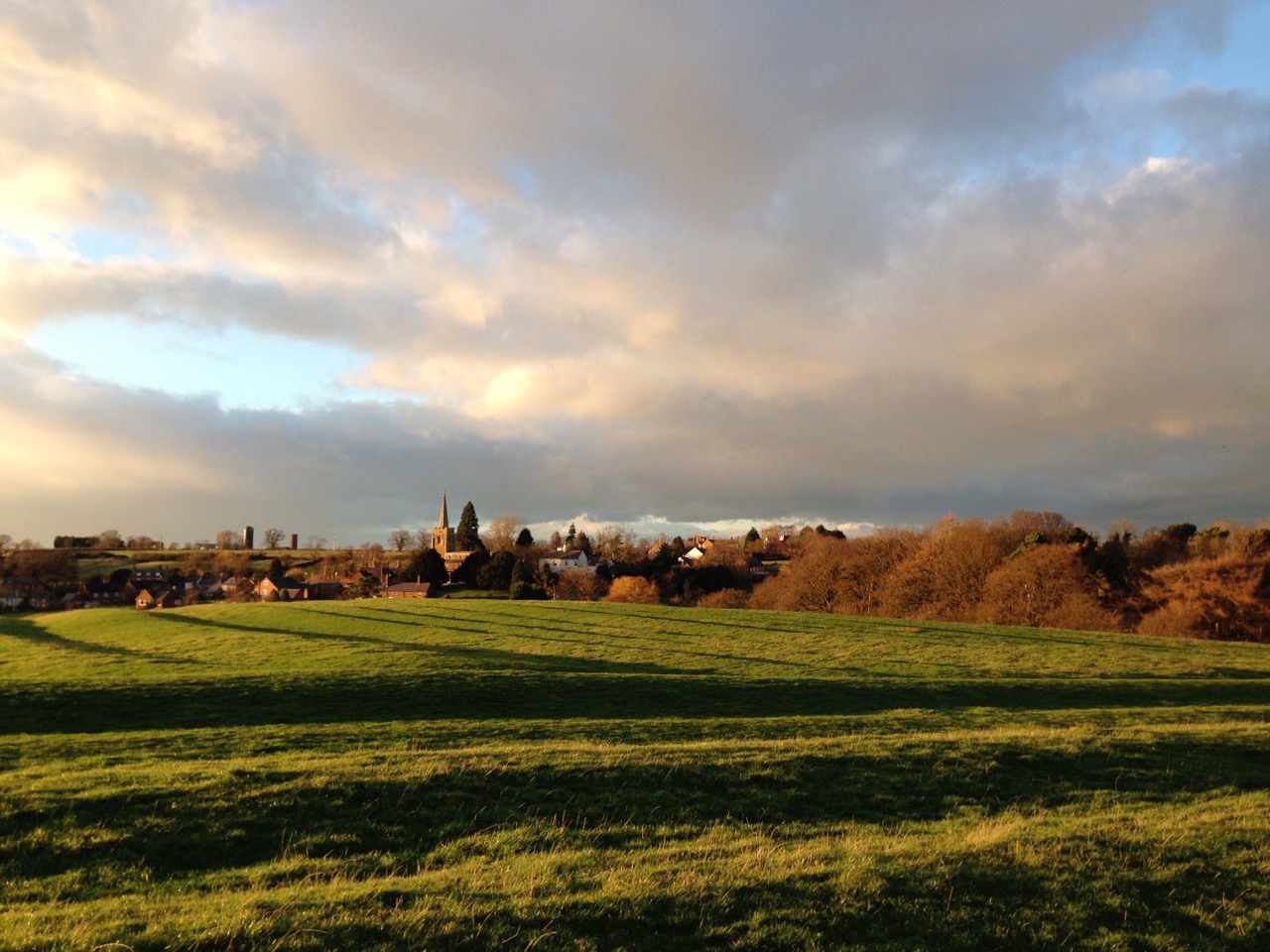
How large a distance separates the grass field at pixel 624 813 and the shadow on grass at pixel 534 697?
0.59 feet

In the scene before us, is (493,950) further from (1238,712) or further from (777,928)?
(1238,712)

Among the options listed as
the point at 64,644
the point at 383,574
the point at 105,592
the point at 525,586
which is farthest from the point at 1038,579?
the point at 105,592

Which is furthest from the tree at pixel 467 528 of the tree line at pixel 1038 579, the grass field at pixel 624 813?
the grass field at pixel 624 813

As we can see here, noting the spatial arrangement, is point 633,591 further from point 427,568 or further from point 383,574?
point 383,574

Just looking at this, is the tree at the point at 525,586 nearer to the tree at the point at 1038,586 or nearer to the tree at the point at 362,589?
the tree at the point at 362,589

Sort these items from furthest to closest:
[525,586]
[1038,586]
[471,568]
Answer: [471,568]
[525,586]
[1038,586]

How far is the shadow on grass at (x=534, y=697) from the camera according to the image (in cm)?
2209

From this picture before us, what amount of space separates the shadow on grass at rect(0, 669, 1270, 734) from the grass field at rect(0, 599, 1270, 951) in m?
0.18

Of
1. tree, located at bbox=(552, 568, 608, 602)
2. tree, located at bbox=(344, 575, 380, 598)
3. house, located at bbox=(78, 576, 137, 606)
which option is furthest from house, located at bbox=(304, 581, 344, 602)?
tree, located at bbox=(552, 568, 608, 602)

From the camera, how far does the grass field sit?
24.4 ft

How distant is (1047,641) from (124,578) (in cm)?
Answer: 15163

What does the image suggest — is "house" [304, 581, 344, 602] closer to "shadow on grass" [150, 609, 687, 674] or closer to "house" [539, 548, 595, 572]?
"house" [539, 548, 595, 572]

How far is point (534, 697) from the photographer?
25.7 m

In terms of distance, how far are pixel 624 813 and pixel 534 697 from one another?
568 inches
